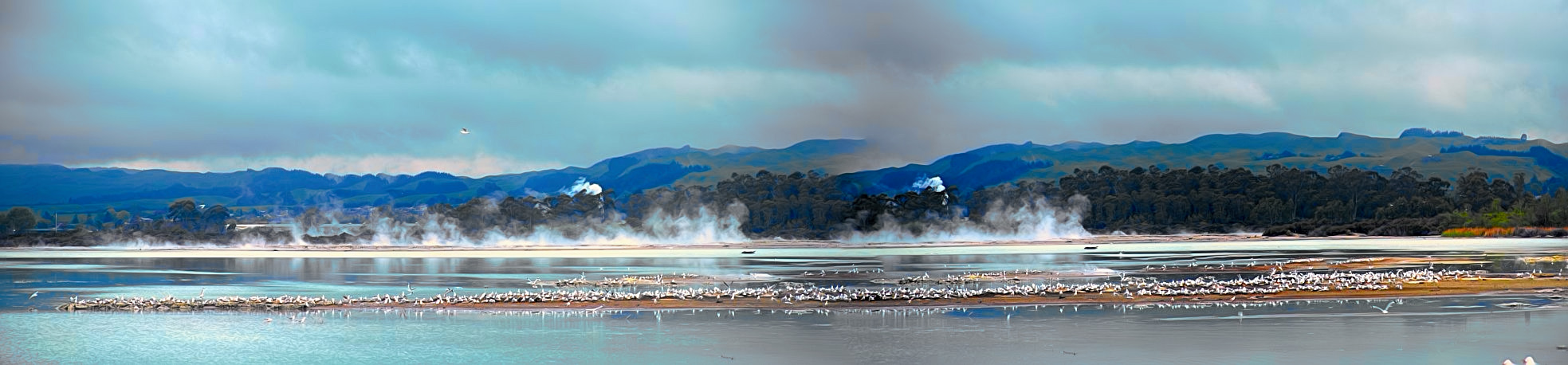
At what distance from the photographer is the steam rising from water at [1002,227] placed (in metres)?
162

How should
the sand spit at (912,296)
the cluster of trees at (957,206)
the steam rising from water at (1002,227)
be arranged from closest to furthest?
the sand spit at (912,296) → the steam rising from water at (1002,227) → the cluster of trees at (957,206)

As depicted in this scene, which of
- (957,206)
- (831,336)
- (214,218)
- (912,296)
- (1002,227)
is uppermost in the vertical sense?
(214,218)

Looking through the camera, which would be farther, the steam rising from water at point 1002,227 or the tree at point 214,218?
the tree at point 214,218

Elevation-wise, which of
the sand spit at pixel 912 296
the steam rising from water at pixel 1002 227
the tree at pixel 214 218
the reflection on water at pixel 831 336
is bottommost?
the reflection on water at pixel 831 336

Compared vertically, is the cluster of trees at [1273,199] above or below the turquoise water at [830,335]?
above

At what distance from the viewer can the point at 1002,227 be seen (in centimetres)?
17150

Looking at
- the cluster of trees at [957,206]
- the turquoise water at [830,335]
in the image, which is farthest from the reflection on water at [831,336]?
the cluster of trees at [957,206]

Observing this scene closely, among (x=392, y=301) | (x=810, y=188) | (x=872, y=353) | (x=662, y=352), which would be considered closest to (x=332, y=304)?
(x=392, y=301)

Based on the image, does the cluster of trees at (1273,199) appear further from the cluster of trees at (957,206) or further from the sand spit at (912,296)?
the sand spit at (912,296)

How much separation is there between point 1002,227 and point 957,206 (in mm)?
13787

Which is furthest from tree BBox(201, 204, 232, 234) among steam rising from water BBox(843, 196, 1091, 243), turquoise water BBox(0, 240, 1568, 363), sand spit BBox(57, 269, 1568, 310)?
sand spit BBox(57, 269, 1568, 310)

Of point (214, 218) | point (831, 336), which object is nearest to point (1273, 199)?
point (214, 218)

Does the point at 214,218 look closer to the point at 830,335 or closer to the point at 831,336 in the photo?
the point at 830,335

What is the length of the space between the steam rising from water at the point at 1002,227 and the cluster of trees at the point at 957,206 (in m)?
0.78
